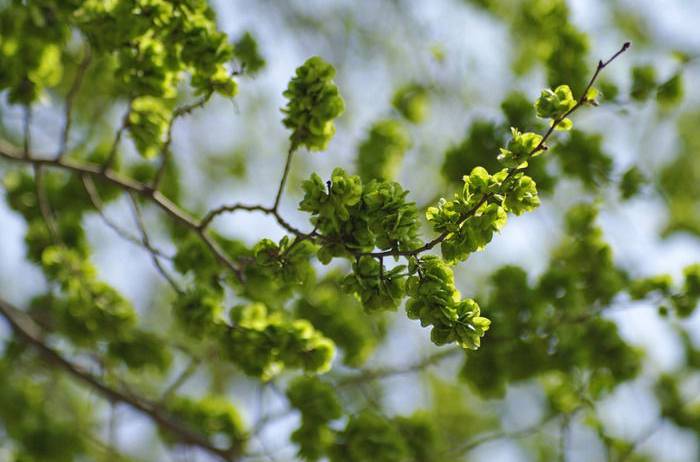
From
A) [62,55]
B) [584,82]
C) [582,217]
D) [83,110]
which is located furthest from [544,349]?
[83,110]

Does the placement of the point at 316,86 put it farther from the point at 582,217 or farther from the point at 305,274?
the point at 582,217

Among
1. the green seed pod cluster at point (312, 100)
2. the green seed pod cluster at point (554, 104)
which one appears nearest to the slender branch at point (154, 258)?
the green seed pod cluster at point (312, 100)

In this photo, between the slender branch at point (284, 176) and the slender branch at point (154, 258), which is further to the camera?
the slender branch at point (154, 258)

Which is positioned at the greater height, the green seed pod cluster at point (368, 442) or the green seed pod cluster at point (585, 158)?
the green seed pod cluster at point (585, 158)

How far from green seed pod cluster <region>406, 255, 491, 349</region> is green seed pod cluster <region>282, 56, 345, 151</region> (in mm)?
568

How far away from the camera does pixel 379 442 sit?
8.99 ft

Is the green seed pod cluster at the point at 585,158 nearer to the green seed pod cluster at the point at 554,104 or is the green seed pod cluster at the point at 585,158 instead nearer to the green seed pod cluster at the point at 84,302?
the green seed pod cluster at the point at 554,104

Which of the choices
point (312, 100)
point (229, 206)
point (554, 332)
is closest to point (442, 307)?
point (312, 100)

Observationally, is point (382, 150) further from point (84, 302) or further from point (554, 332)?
point (84, 302)

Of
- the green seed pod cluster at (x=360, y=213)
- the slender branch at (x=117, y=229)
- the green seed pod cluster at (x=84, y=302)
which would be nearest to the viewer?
the green seed pod cluster at (x=360, y=213)

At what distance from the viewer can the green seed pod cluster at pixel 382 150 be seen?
3438mm

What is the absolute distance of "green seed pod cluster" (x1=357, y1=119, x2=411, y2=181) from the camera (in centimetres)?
344

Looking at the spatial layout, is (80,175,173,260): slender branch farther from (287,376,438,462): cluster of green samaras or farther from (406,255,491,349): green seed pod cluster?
(406,255,491,349): green seed pod cluster

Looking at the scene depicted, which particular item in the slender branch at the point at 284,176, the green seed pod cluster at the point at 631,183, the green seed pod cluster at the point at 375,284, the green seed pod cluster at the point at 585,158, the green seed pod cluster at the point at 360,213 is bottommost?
the green seed pod cluster at the point at 375,284
